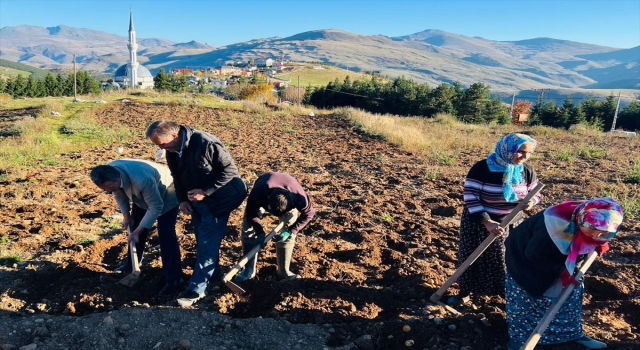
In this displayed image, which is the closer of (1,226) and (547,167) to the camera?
(1,226)

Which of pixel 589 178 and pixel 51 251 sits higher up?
pixel 589 178

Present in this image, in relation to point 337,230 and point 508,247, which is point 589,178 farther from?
point 508,247

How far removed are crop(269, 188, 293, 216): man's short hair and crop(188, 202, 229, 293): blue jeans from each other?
555 millimetres

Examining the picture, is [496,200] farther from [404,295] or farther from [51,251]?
[51,251]

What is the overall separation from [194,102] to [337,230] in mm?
16382

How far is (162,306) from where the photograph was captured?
3.22 m

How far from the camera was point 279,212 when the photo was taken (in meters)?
3.05

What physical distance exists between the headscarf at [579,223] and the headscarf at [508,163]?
620 millimetres

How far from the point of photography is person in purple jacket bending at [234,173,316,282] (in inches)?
121

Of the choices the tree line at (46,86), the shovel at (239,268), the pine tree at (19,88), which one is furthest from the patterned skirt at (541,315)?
the pine tree at (19,88)

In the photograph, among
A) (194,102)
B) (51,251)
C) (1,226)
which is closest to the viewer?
(51,251)

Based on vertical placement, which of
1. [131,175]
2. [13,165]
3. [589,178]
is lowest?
[13,165]

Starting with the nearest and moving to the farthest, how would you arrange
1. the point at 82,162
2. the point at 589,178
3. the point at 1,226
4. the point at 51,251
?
the point at 51,251
the point at 1,226
the point at 589,178
the point at 82,162

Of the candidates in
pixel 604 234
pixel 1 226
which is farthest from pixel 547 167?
pixel 1 226
